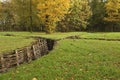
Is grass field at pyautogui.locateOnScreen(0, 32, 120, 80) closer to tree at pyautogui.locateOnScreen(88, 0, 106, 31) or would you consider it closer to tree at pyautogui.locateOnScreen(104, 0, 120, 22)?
tree at pyautogui.locateOnScreen(104, 0, 120, 22)

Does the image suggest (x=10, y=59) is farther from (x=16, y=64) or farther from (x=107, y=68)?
(x=107, y=68)

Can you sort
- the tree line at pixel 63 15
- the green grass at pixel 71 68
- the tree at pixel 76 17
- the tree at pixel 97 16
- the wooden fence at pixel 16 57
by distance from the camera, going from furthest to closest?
the tree at pixel 97 16, the tree at pixel 76 17, the tree line at pixel 63 15, the wooden fence at pixel 16 57, the green grass at pixel 71 68

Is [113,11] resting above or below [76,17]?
above

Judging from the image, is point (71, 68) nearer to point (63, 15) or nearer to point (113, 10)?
point (63, 15)

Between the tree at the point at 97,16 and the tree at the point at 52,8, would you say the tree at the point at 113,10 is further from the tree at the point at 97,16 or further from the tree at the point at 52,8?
the tree at the point at 52,8

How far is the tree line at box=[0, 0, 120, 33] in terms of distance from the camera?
53719 mm

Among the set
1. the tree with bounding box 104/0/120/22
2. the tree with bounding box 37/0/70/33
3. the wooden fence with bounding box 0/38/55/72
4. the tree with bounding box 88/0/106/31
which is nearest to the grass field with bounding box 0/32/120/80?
the wooden fence with bounding box 0/38/55/72

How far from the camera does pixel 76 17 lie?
71.0 meters

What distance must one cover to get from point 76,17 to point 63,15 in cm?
1568

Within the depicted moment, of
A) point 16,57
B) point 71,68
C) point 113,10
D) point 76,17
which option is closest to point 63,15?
point 76,17

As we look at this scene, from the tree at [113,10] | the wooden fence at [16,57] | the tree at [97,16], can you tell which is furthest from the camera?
the tree at [97,16]

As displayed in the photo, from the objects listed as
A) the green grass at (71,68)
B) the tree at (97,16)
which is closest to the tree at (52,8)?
the tree at (97,16)

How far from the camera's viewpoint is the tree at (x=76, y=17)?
70938 mm

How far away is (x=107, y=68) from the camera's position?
18.3 meters
